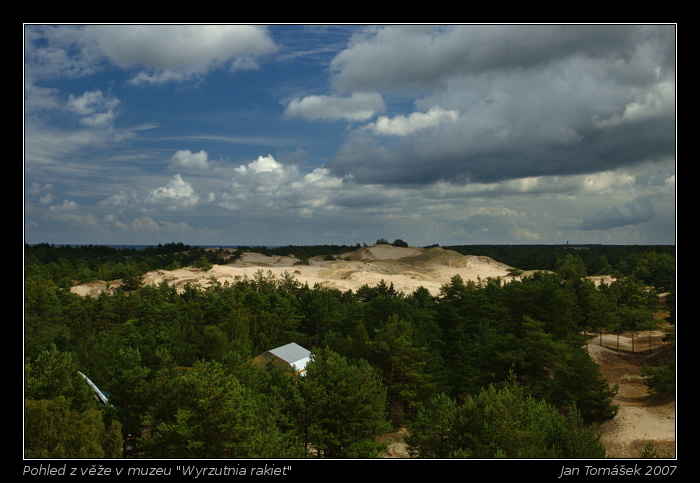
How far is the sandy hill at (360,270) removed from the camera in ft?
258

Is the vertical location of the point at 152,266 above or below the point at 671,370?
above

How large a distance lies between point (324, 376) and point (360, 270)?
70.6 m

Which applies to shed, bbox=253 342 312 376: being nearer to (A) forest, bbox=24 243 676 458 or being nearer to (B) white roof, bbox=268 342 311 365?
(B) white roof, bbox=268 342 311 365

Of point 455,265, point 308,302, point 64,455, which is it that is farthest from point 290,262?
point 64,455

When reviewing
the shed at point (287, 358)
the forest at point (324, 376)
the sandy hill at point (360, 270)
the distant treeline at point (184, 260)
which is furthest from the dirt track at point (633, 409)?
the sandy hill at point (360, 270)

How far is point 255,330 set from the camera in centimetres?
4169

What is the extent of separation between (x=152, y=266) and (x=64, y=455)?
278 feet

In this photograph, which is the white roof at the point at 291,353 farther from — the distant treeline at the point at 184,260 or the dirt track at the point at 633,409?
the distant treeline at the point at 184,260

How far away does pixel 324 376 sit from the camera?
22.0m

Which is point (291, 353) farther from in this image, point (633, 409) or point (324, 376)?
point (633, 409)

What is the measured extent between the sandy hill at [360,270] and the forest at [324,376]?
67.2 ft

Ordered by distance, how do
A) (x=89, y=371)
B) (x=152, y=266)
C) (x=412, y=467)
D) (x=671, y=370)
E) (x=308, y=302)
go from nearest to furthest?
1. (x=412, y=467)
2. (x=89, y=371)
3. (x=671, y=370)
4. (x=308, y=302)
5. (x=152, y=266)

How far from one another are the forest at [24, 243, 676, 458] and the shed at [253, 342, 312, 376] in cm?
178

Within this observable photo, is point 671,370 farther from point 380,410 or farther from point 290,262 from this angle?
point 290,262
